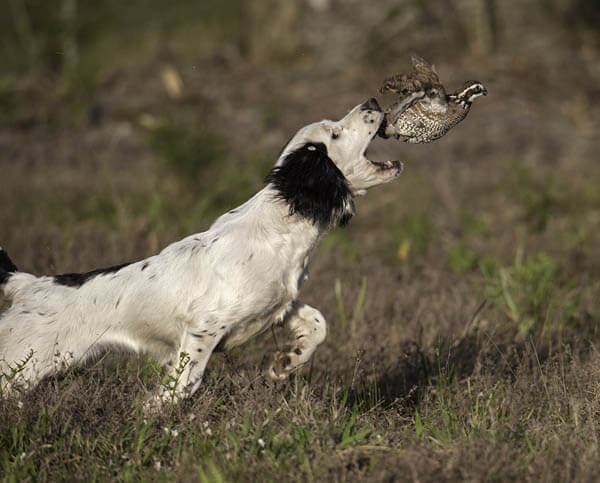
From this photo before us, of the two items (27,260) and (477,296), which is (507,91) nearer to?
(477,296)

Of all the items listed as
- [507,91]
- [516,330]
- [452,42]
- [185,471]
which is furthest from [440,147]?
[185,471]

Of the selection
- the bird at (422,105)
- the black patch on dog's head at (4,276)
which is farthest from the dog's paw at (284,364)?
the black patch on dog's head at (4,276)

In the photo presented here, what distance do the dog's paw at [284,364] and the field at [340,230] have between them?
9cm

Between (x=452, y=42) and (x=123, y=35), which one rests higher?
(x=123, y=35)

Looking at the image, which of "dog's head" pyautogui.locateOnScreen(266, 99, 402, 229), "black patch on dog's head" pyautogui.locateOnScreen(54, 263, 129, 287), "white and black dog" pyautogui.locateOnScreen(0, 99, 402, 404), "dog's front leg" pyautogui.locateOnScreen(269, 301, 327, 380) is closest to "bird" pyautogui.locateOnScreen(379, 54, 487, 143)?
"dog's head" pyautogui.locateOnScreen(266, 99, 402, 229)

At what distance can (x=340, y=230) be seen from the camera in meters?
7.79

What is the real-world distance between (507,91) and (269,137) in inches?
168

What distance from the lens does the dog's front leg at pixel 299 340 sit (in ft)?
11.4

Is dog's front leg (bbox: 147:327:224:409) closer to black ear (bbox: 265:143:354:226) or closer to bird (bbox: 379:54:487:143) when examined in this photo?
black ear (bbox: 265:143:354:226)

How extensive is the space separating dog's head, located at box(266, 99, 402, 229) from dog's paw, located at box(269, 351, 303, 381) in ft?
2.28

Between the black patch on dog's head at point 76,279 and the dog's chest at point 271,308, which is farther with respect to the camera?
the black patch on dog's head at point 76,279

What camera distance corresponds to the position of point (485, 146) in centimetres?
1084

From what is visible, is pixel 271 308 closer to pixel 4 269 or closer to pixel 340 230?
pixel 4 269

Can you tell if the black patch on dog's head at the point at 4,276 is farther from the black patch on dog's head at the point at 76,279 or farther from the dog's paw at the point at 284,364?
the dog's paw at the point at 284,364
